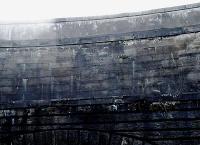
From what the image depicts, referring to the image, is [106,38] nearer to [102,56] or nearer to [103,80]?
[102,56]

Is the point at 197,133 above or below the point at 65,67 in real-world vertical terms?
below

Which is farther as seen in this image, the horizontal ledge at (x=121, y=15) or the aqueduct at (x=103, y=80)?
the horizontal ledge at (x=121, y=15)

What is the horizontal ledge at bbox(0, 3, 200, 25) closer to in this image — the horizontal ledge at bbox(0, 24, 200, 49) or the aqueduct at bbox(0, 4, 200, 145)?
the aqueduct at bbox(0, 4, 200, 145)

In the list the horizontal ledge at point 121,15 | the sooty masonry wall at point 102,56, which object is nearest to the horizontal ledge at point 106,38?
the sooty masonry wall at point 102,56

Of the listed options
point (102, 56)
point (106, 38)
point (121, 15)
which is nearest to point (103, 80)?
point (102, 56)

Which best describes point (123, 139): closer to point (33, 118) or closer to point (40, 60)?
point (33, 118)

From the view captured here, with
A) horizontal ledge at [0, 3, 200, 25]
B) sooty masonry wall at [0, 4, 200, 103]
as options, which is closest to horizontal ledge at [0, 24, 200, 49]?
sooty masonry wall at [0, 4, 200, 103]

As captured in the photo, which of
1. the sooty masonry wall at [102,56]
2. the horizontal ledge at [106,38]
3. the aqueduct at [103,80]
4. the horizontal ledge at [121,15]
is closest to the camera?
the aqueduct at [103,80]

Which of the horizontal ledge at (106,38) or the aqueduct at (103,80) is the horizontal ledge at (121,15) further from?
the horizontal ledge at (106,38)

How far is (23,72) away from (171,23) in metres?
4.32

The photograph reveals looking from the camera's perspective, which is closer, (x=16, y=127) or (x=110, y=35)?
(x=16, y=127)

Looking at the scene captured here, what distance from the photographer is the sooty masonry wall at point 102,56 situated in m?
9.88

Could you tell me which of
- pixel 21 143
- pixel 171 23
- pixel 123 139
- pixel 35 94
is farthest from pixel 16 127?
pixel 171 23

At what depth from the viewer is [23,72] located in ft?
34.7
